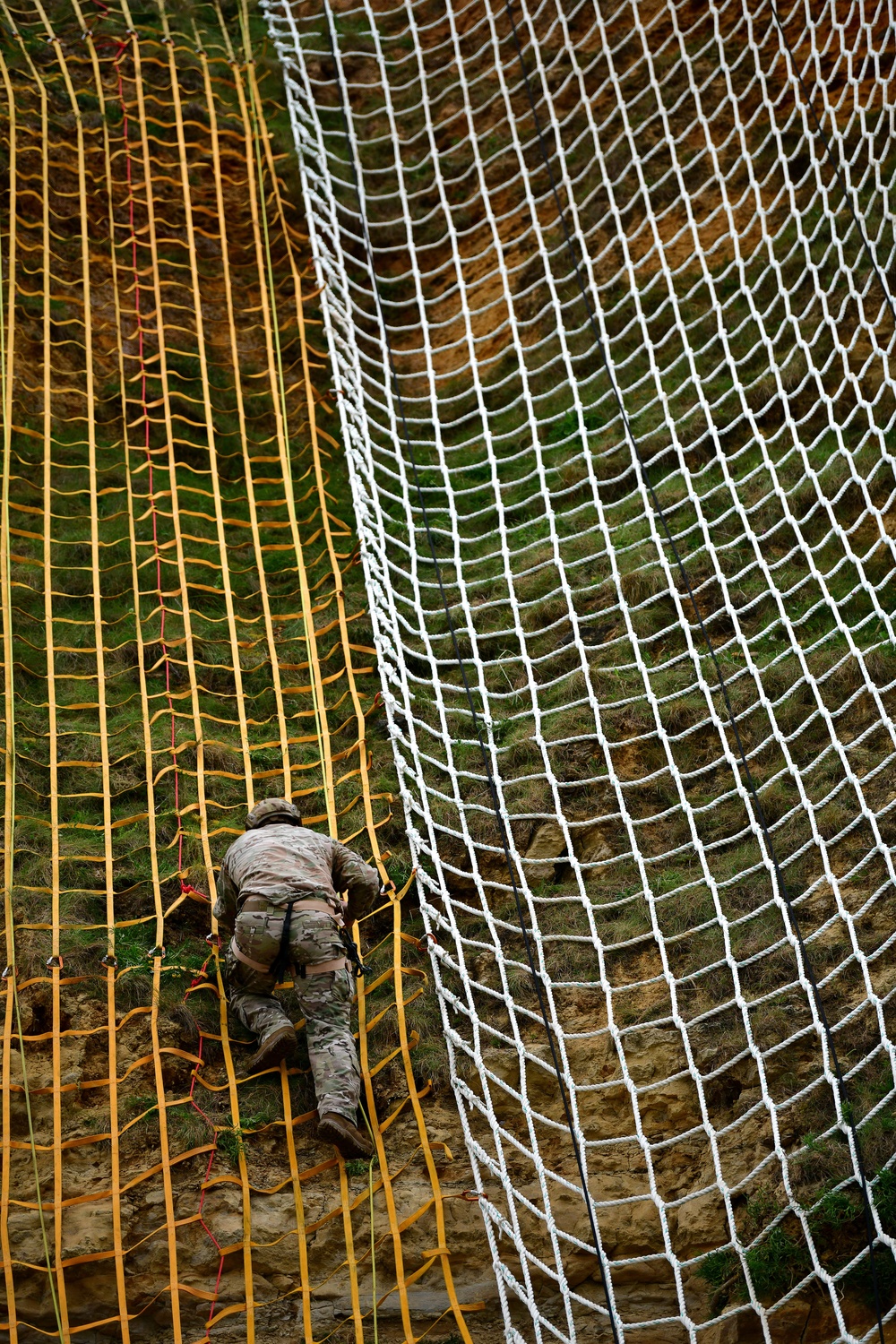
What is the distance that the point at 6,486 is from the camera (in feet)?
15.2

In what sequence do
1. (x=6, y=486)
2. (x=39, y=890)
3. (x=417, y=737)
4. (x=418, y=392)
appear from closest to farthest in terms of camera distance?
(x=39, y=890) < (x=417, y=737) < (x=6, y=486) < (x=418, y=392)

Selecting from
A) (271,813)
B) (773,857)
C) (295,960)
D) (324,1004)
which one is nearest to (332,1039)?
(324,1004)

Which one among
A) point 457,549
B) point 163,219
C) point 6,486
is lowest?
point 457,549

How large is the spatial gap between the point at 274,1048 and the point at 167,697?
1498 millimetres

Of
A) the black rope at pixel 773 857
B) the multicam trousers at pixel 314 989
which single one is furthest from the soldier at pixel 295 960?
the black rope at pixel 773 857

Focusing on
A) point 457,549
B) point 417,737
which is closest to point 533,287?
point 457,549

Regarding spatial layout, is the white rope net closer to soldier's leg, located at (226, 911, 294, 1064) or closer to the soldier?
the soldier

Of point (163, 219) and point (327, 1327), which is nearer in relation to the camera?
point (327, 1327)

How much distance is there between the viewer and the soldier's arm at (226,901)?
3369mm

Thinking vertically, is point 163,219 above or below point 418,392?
above

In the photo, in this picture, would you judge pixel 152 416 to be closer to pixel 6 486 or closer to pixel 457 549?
pixel 6 486

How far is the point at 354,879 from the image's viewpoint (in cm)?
346

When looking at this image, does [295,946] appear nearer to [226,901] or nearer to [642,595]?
[226,901]

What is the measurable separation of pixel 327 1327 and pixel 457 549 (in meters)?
2.73
